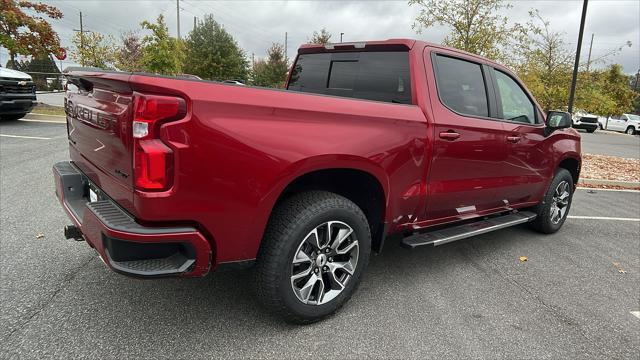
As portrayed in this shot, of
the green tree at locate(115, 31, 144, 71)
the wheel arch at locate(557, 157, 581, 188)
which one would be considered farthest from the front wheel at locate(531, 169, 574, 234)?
the green tree at locate(115, 31, 144, 71)

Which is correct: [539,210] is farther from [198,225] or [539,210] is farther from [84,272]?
[84,272]

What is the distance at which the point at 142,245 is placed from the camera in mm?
1987

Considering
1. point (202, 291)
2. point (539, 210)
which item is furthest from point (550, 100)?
point (202, 291)

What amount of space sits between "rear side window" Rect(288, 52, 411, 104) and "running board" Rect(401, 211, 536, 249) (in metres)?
1.05

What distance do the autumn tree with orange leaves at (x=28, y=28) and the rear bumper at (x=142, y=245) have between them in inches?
540

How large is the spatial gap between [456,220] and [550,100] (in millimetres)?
10629

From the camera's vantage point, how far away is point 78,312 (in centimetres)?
253

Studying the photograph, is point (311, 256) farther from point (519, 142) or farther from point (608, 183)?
point (608, 183)

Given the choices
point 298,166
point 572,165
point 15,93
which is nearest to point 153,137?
point 298,166

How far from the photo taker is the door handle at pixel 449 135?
3.03 meters

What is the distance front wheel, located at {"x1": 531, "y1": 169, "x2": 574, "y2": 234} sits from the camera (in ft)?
15.2

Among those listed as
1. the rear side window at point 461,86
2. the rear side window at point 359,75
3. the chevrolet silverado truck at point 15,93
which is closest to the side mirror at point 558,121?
the rear side window at point 461,86

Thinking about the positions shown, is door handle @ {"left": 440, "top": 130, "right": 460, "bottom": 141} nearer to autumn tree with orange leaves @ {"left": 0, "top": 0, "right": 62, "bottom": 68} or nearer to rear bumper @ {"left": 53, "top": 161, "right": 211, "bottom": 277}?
rear bumper @ {"left": 53, "top": 161, "right": 211, "bottom": 277}

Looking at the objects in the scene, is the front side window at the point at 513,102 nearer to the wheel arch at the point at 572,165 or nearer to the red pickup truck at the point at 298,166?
the red pickup truck at the point at 298,166
